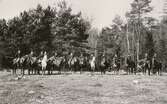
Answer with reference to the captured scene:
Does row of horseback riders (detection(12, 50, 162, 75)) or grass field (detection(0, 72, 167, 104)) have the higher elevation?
row of horseback riders (detection(12, 50, 162, 75))

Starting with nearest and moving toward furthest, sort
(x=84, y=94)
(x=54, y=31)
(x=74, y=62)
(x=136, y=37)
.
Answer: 1. (x=84, y=94)
2. (x=74, y=62)
3. (x=54, y=31)
4. (x=136, y=37)

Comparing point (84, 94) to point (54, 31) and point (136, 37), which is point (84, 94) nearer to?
point (54, 31)

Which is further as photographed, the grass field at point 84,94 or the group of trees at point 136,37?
the group of trees at point 136,37

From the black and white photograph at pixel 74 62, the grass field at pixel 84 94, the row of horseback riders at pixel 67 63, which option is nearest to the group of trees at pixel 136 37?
the black and white photograph at pixel 74 62

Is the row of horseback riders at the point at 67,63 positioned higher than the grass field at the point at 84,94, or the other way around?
the row of horseback riders at the point at 67,63

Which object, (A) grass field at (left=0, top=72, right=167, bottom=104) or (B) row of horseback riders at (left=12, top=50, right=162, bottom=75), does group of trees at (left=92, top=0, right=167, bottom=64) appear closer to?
(B) row of horseback riders at (left=12, top=50, right=162, bottom=75)

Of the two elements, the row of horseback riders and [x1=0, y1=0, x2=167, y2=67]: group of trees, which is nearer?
the row of horseback riders

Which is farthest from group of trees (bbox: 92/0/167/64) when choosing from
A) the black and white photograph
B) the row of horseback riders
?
the row of horseback riders

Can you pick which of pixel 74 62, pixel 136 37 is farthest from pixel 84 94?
pixel 136 37

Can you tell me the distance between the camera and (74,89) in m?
20.6

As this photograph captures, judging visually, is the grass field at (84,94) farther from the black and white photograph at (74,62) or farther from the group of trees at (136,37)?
the group of trees at (136,37)

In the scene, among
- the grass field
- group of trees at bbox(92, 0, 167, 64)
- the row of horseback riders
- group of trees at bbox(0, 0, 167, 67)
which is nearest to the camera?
the grass field

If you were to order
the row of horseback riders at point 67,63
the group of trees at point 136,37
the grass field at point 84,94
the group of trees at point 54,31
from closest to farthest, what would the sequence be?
the grass field at point 84,94 → the row of horseback riders at point 67,63 → the group of trees at point 54,31 → the group of trees at point 136,37

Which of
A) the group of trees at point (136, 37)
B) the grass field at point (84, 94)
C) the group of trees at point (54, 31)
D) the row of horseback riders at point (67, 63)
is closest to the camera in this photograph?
the grass field at point (84, 94)
